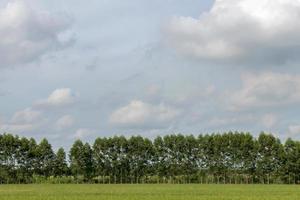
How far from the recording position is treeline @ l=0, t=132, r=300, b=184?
5714 inches

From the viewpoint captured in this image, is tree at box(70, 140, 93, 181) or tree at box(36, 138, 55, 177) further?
tree at box(36, 138, 55, 177)

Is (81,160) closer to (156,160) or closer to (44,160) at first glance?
(44,160)

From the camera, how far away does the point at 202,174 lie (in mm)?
149625

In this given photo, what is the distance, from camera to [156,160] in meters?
152
